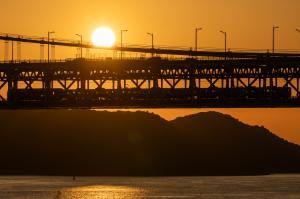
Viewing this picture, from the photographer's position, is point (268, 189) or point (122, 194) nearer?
point (122, 194)

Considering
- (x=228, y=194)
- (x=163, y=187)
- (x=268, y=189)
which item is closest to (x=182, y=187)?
(x=163, y=187)

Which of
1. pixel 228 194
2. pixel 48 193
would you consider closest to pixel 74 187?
pixel 48 193

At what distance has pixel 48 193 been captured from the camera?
178m

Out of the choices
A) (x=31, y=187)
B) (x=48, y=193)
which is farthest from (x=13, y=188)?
(x=48, y=193)

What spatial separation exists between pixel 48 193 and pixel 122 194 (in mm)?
10421

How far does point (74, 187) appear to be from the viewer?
650ft

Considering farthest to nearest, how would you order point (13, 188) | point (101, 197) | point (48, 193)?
point (13, 188) < point (48, 193) < point (101, 197)

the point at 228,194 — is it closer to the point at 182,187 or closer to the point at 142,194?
the point at 142,194

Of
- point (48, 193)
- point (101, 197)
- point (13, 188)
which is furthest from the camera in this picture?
point (13, 188)

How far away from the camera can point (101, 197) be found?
16675cm

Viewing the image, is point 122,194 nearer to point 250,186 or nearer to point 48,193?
point 48,193

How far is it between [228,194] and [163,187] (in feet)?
91.0

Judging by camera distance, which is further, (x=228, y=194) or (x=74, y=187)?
(x=74, y=187)

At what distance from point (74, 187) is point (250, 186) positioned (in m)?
26.6
